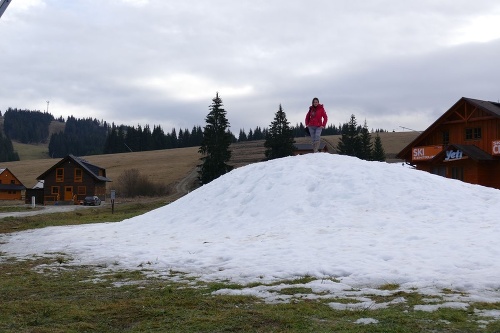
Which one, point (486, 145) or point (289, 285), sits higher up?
point (486, 145)

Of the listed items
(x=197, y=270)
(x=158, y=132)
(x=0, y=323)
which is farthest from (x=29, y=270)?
(x=158, y=132)

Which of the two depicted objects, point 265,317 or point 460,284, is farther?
point 460,284

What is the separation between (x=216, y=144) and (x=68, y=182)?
22.0 metres

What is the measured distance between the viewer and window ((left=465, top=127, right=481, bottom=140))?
39.4 meters

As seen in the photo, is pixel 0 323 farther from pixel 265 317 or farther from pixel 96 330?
pixel 265 317

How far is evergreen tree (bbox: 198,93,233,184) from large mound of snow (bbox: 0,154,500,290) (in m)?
37.0

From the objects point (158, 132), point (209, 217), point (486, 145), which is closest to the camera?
point (209, 217)

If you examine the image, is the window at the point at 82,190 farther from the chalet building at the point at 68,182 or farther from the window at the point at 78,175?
the window at the point at 78,175

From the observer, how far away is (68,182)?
2586 inches

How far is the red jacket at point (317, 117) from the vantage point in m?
19.8

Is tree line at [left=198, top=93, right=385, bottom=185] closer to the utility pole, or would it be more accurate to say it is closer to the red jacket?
the red jacket

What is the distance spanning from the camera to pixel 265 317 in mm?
6297

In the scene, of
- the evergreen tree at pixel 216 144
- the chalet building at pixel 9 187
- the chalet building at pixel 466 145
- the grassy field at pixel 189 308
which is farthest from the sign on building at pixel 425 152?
the chalet building at pixel 9 187

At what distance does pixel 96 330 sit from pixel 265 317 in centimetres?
205
